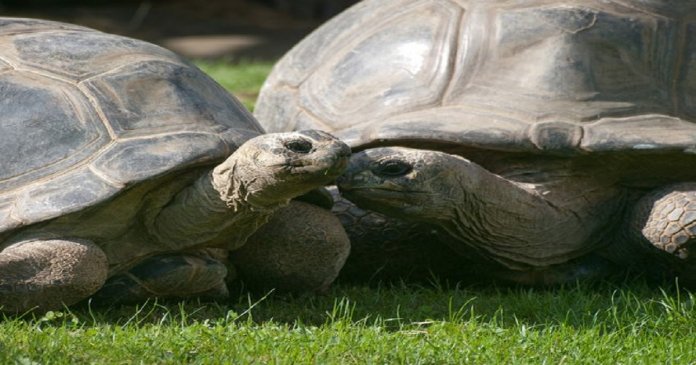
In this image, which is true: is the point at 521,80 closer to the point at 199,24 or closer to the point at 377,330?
the point at 377,330

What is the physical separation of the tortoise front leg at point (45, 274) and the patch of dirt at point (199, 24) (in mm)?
10356

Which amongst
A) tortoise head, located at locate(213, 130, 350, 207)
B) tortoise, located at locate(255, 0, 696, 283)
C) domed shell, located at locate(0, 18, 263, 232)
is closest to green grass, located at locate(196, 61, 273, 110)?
tortoise, located at locate(255, 0, 696, 283)

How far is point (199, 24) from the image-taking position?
17.5 metres

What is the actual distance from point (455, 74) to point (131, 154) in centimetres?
162

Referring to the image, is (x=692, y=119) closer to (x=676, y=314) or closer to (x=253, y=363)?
(x=676, y=314)

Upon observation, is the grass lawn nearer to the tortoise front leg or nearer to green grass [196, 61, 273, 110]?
the tortoise front leg

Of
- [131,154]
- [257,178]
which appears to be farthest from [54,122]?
[257,178]

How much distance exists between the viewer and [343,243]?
4805 mm

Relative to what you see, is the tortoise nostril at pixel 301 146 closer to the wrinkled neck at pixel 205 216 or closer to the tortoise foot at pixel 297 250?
the wrinkled neck at pixel 205 216

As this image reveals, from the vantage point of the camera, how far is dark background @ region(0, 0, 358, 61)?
15.6 m

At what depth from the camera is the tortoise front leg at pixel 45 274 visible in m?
4.14

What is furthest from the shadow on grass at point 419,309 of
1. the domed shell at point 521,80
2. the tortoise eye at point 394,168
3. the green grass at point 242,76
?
the green grass at point 242,76

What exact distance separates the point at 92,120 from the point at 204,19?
13.7 m

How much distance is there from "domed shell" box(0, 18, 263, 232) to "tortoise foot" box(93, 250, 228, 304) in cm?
36
